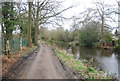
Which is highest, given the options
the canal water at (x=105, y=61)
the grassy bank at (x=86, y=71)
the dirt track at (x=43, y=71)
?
the dirt track at (x=43, y=71)

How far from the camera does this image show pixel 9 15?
11.0m

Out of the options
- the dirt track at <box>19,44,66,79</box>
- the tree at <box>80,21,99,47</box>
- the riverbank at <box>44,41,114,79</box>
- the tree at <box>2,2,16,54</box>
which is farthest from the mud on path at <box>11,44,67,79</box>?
the tree at <box>80,21,99,47</box>

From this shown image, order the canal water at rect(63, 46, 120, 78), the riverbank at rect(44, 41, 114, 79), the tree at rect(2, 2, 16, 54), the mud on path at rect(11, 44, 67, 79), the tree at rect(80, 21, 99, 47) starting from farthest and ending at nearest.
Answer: the tree at rect(80, 21, 99, 47), the canal water at rect(63, 46, 120, 78), the tree at rect(2, 2, 16, 54), the riverbank at rect(44, 41, 114, 79), the mud on path at rect(11, 44, 67, 79)

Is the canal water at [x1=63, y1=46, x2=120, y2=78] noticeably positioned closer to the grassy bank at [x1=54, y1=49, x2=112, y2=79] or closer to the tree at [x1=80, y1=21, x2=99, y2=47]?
the grassy bank at [x1=54, y1=49, x2=112, y2=79]

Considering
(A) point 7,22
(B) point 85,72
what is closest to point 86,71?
(B) point 85,72

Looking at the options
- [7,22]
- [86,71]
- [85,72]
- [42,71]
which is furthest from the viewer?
[7,22]

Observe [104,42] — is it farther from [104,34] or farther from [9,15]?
[9,15]

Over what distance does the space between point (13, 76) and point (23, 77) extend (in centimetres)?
47

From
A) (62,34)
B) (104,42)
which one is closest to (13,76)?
(104,42)

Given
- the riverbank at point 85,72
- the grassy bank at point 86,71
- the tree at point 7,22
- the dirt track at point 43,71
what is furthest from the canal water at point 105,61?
the tree at point 7,22

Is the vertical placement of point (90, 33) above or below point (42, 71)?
above

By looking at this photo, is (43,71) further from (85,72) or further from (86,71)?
(86,71)

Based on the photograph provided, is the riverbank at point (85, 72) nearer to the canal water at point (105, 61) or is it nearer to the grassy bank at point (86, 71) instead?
the grassy bank at point (86, 71)

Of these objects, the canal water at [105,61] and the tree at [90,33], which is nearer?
the canal water at [105,61]
